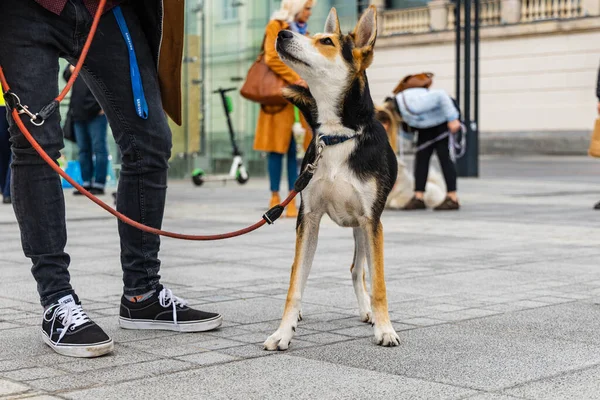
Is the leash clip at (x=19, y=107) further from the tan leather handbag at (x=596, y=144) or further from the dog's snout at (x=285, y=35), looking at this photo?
the tan leather handbag at (x=596, y=144)

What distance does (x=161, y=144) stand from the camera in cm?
389

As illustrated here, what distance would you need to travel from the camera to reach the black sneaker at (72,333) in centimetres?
346

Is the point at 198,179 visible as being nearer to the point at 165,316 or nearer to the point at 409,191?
the point at 409,191

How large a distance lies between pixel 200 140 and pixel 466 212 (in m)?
6.37

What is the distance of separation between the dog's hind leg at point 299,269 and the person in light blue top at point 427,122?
668 cm

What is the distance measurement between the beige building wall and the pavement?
2131cm

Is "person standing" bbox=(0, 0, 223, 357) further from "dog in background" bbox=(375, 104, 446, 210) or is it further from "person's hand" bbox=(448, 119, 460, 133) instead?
"person's hand" bbox=(448, 119, 460, 133)

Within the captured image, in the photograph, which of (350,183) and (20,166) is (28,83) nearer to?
(20,166)

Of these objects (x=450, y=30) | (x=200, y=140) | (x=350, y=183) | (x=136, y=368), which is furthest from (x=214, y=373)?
(x=450, y=30)

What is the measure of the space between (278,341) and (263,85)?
5.49 metres

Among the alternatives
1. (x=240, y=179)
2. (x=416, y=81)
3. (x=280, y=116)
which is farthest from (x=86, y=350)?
(x=240, y=179)

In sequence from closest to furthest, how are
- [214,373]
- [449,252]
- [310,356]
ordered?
[214,373] < [310,356] < [449,252]

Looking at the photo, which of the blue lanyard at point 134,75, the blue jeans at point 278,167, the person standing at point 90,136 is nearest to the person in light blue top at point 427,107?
the blue jeans at point 278,167

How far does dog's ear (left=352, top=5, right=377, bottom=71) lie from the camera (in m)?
3.81
